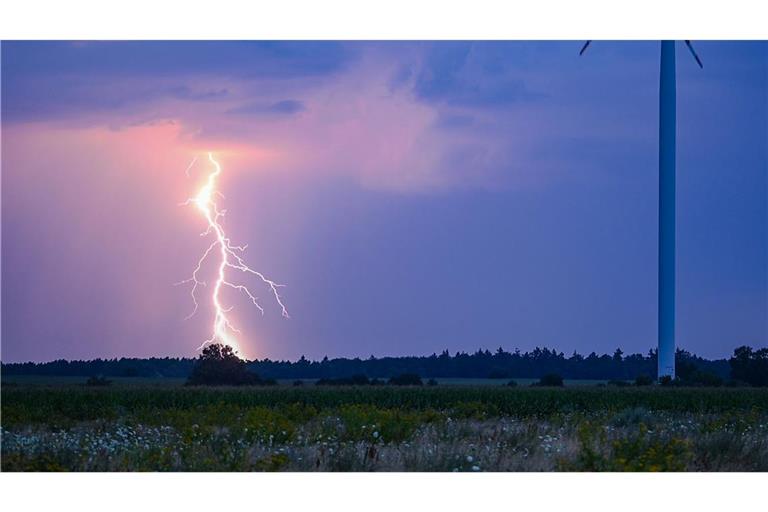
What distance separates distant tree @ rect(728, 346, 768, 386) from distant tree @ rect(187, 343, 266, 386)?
95.3 ft

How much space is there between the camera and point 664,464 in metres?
17.8

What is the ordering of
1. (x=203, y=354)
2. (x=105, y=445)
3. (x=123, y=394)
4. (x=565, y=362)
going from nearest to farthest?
(x=105, y=445) → (x=123, y=394) → (x=203, y=354) → (x=565, y=362)

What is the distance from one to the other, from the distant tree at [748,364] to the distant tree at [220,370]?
2906cm

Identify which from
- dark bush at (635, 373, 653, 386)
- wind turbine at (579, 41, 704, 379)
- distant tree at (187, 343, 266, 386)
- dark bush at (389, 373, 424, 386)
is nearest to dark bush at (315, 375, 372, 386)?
dark bush at (389, 373, 424, 386)

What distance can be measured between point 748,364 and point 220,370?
3301 cm

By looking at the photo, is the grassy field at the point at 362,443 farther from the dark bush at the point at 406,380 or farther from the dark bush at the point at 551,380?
the dark bush at the point at 551,380

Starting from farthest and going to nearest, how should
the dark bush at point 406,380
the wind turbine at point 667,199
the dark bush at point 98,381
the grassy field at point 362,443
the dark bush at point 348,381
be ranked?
the dark bush at point 406,380 < the dark bush at point 348,381 < the dark bush at point 98,381 < the wind turbine at point 667,199 < the grassy field at point 362,443

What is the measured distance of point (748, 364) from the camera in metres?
64.4

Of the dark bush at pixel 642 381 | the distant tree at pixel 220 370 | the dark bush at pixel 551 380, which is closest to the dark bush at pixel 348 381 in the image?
the distant tree at pixel 220 370

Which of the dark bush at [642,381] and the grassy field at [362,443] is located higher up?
the dark bush at [642,381]

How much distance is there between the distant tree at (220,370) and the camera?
65375mm

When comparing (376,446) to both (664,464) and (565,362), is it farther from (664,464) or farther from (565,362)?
(565,362)
